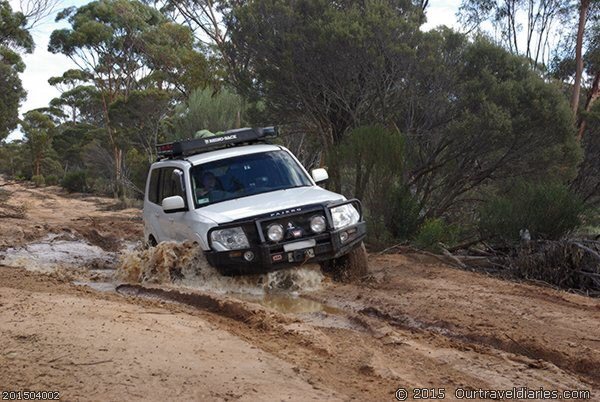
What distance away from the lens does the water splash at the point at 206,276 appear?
729 cm

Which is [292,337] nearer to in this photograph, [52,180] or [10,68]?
[10,68]

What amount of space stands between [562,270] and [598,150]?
39.6ft

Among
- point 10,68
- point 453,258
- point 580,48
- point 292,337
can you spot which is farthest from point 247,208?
point 10,68

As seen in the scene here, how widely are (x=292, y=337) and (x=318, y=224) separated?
218 cm

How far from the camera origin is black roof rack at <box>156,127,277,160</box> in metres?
8.80

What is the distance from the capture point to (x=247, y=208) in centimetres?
738

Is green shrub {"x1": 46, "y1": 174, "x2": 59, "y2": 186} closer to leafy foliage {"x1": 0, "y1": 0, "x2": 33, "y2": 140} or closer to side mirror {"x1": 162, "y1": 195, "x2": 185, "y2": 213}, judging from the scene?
leafy foliage {"x1": 0, "y1": 0, "x2": 33, "y2": 140}

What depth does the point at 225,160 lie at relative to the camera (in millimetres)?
8398

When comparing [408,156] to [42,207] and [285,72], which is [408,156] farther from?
[42,207]

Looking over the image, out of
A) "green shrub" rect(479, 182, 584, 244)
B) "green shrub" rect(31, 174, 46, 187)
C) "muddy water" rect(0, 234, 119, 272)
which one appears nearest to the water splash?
"muddy water" rect(0, 234, 119, 272)

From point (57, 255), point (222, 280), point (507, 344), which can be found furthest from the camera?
point (57, 255)

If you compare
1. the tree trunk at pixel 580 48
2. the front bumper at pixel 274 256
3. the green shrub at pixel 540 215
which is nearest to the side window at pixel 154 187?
the front bumper at pixel 274 256

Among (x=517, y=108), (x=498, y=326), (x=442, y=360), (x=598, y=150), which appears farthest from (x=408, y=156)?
(x=442, y=360)

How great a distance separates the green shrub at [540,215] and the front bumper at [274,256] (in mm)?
3986
